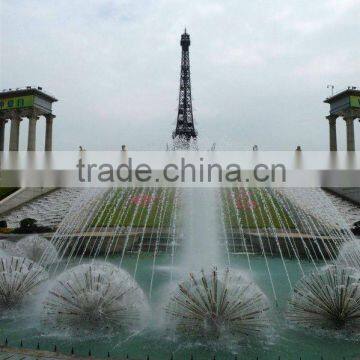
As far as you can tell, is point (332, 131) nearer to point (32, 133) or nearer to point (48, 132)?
point (48, 132)

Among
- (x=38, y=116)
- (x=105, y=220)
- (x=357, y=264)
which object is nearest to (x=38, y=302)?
(x=357, y=264)

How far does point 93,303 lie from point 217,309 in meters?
2.28

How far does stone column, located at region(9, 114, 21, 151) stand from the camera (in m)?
47.3

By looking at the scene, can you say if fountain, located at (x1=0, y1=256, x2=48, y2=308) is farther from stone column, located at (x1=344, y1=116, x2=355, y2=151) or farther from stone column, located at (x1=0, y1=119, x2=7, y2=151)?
stone column, located at (x1=0, y1=119, x2=7, y2=151)

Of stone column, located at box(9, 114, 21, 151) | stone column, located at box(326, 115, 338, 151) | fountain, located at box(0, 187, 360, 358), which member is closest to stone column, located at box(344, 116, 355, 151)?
stone column, located at box(326, 115, 338, 151)

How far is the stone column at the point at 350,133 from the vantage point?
4486 cm

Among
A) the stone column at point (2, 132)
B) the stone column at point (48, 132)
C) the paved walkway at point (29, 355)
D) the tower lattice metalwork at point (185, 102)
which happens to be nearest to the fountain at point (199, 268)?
the paved walkway at point (29, 355)

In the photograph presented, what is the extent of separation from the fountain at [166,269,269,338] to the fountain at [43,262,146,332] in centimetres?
88

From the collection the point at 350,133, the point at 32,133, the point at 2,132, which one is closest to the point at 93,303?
the point at 32,133

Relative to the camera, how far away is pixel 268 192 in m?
30.8

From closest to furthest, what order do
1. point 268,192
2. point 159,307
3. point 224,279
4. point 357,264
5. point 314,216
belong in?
1. point 224,279
2. point 159,307
3. point 357,264
4. point 314,216
5. point 268,192

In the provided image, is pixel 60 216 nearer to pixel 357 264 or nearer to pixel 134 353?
pixel 357 264

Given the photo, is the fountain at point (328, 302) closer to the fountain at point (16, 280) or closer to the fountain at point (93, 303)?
the fountain at point (93, 303)

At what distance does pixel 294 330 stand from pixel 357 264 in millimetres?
7185
